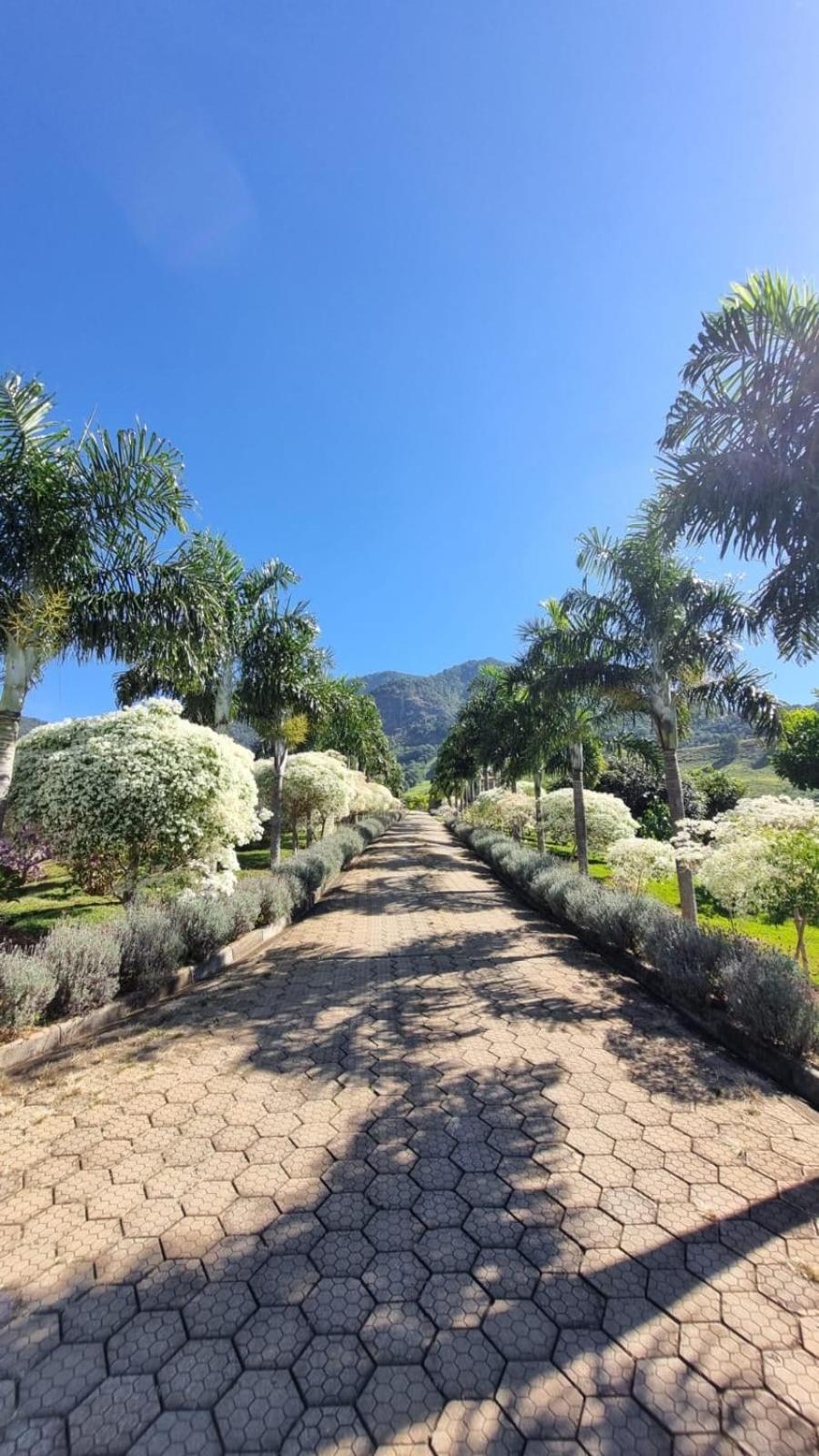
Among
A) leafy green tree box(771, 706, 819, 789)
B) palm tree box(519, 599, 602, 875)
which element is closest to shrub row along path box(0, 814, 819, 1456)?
palm tree box(519, 599, 602, 875)

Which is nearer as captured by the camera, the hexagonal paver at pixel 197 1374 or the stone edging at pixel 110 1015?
the hexagonal paver at pixel 197 1374

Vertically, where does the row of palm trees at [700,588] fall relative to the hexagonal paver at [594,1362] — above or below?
above

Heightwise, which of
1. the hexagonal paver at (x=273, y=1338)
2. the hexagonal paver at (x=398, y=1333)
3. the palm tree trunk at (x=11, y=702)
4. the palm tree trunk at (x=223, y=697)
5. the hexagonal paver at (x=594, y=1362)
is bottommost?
the hexagonal paver at (x=594, y=1362)

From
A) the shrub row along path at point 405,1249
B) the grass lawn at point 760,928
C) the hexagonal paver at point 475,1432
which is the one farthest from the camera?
the grass lawn at point 760,928

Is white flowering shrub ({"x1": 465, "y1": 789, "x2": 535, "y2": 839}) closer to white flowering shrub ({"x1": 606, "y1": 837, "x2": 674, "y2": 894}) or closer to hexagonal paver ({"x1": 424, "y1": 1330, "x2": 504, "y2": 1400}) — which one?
white flowering shrub ({"x1": 606, "y1": 837, "x2": 674, "y2": 894})

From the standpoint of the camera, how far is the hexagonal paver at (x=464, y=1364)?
2.01 m

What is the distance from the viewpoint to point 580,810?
14102 mm

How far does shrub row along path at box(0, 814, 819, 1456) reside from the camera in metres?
1.93

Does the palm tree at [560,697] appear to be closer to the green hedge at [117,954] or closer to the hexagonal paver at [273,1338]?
the green hedge at [117,954]

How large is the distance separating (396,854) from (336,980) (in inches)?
666

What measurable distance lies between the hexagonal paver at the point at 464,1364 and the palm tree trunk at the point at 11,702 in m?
6.79

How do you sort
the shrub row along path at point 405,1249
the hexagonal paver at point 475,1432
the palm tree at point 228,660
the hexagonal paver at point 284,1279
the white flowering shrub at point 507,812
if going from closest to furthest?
the hexagonal paver at point 475,1432, the shrub row along path at point 405,1249, the hexagonal paver at point 284,1279, the palm tree at point 228,660, the white flowering shrub at point 507,812

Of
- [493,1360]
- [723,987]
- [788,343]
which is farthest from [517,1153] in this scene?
[788,343]

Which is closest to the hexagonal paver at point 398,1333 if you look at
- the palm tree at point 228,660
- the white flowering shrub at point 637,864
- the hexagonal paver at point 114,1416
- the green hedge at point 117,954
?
the hexagonal paver at point 114,1416
